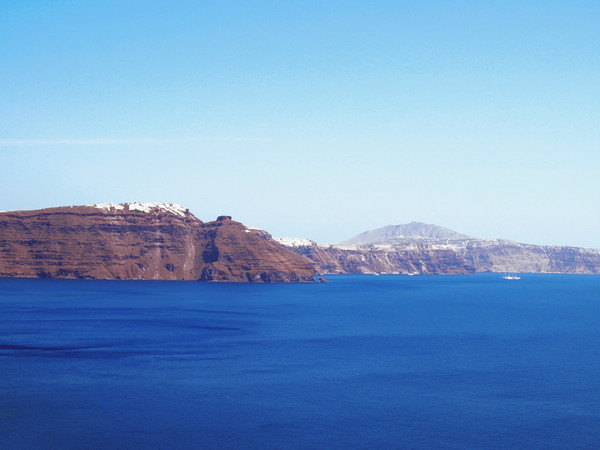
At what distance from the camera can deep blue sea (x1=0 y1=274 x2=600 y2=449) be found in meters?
56.4

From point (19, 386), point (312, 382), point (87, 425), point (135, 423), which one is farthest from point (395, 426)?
point (19, 386)

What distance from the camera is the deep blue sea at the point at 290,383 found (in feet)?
185

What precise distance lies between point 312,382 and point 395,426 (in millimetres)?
18625

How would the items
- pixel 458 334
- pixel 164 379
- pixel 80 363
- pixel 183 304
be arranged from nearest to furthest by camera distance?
1. pixel 164 379
2. pixel 80 363
3. pixel 458 334
4. pixel 183 304

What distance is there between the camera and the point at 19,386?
69.9 metres

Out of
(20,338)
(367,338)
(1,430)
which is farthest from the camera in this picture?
(367,338)

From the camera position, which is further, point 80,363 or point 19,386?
point 80,363

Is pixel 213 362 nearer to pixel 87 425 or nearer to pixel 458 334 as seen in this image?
pixel 87 425

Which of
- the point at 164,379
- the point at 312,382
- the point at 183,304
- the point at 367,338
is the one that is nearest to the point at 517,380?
the point at 312,382

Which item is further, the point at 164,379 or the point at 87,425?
the point at 164,379

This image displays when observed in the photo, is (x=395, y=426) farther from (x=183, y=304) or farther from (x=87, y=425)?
(x=183, y=304)

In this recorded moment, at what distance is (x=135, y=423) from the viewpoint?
58.2 meters

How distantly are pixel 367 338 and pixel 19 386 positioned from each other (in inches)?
2554

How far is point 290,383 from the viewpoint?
2963 inches
